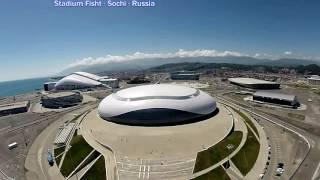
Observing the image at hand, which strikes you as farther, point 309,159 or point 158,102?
point 158,102

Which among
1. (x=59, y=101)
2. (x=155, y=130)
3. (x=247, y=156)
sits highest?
(x=59, y=101)

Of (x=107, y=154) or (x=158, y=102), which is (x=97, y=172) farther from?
(x=158, y=102)

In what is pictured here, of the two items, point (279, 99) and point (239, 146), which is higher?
point (279, 99)

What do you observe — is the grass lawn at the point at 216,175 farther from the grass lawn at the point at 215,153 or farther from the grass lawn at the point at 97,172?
the grass lawn at the point at 97,172

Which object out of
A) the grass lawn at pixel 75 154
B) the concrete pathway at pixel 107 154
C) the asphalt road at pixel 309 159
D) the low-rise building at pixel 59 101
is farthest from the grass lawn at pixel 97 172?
the low-rise building at pixel 59 101

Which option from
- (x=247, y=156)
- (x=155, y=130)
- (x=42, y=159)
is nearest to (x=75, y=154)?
(x=42, y=159)

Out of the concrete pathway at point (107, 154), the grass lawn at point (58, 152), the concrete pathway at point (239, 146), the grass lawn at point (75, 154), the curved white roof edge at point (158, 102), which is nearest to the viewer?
the concrete pathway at point (239, 146)

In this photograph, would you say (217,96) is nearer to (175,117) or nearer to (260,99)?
(260,99)

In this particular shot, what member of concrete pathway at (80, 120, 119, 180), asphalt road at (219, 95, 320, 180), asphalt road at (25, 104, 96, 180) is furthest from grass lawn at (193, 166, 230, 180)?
asphalt road at (25, 104, 96, 180)
